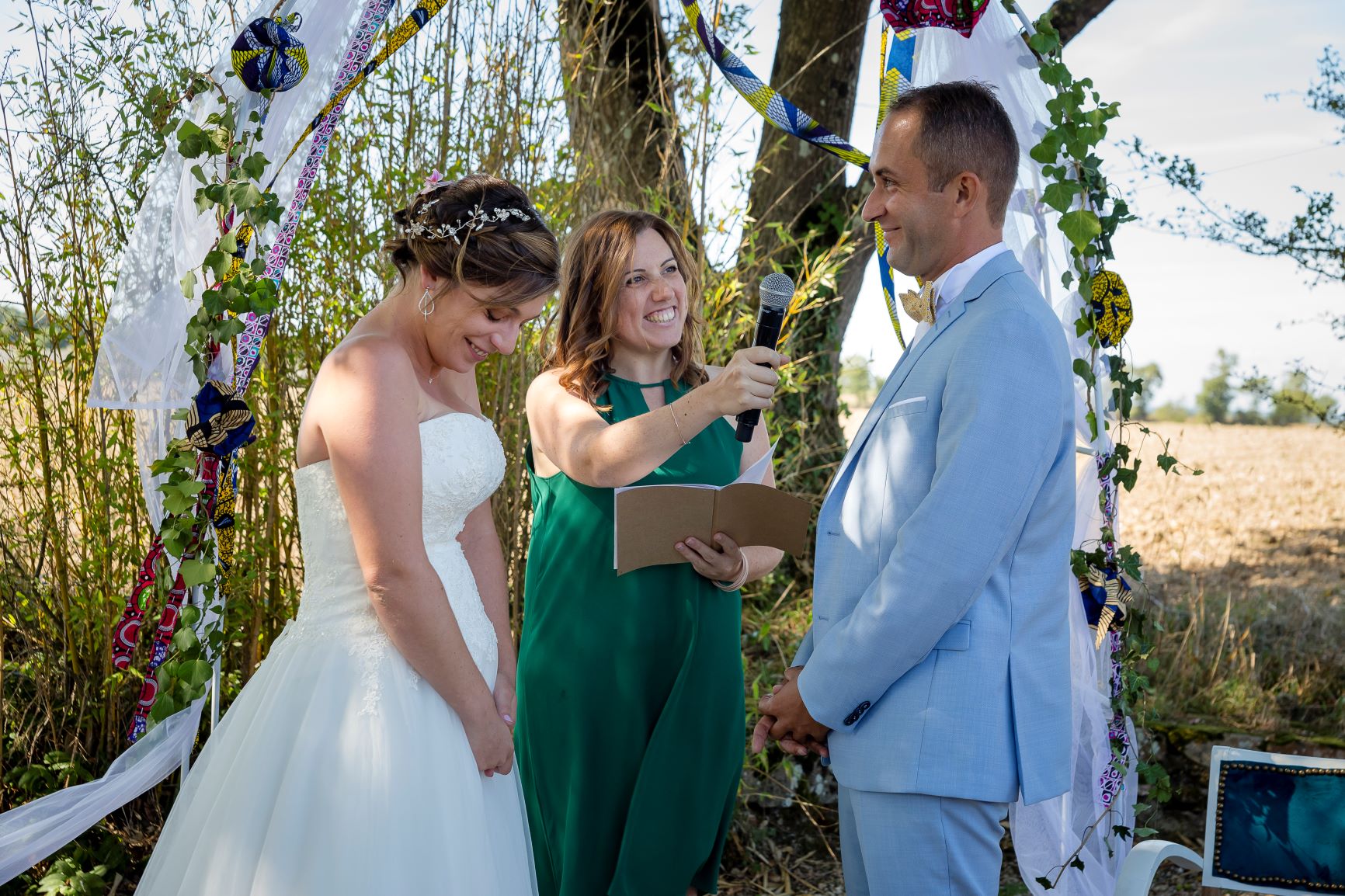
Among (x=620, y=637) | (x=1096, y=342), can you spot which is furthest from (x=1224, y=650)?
(x=620, y=637)

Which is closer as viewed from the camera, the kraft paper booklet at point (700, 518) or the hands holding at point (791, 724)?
the hands holding at point (791, 724)

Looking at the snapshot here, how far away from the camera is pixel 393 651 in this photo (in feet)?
6.59

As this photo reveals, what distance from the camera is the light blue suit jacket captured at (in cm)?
172

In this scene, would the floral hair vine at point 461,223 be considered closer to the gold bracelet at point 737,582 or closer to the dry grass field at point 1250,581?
the gold bracelet at point 737,582

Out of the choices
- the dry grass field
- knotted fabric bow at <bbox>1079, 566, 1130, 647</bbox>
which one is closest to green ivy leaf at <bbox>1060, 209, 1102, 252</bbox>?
knotted fabric bow at <bbox>1079, 566, 1130, 647</bbox>

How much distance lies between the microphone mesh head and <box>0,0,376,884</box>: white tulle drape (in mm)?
957

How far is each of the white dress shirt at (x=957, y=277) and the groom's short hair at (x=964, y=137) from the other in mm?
75

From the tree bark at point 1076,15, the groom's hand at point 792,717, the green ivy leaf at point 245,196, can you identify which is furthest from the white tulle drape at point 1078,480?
the tree bark at point 1076,15

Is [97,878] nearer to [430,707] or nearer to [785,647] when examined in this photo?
[430,707]

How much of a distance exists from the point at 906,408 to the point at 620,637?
101cm

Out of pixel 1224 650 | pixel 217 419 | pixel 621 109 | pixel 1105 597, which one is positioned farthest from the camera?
pixel 1224 650

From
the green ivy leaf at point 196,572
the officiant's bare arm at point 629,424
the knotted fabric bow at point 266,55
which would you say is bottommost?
the green ivy leaf at point 196,572

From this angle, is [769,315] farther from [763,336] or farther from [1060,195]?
[1060,195]

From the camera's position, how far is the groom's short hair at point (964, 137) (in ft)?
6.16
